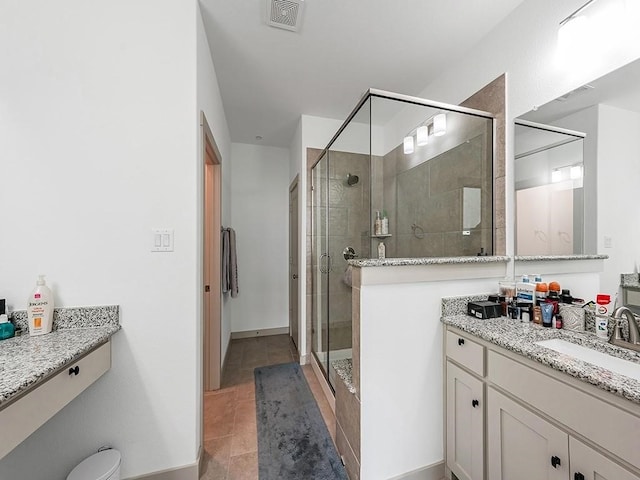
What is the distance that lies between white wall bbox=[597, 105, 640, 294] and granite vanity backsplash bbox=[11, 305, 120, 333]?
237 centimetres

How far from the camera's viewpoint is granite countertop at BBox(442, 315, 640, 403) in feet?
2.50

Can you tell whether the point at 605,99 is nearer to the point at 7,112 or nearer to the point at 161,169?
the point at 161,169

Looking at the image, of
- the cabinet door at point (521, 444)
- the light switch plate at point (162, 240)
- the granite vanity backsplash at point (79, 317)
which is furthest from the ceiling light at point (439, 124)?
the granite vanity backsplash at point (79, 317)

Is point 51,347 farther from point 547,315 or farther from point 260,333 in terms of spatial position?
point 260,333

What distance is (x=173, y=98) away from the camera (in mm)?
1397

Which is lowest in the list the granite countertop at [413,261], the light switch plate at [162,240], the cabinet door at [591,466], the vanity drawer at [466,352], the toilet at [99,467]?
the toilet at [99,467]

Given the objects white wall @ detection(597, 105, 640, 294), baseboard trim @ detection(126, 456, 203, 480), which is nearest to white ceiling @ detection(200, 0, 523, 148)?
white wall @ detection(597, 105, 640, 294)

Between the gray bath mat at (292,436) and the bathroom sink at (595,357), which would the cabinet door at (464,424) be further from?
the gray bath mat at (292,436)

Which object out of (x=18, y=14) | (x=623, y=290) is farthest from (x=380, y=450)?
(x=18, y=14)

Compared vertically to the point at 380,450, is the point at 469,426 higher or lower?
higher

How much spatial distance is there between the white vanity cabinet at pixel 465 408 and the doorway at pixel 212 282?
1902 millimetres

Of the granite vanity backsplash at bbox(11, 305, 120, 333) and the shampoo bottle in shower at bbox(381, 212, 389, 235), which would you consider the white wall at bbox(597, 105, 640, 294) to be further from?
the granite vanity backsplash at bbox(11, 305, 120, 333)

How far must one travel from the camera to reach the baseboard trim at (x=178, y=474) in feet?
4.39

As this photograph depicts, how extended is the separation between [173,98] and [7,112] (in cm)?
75
